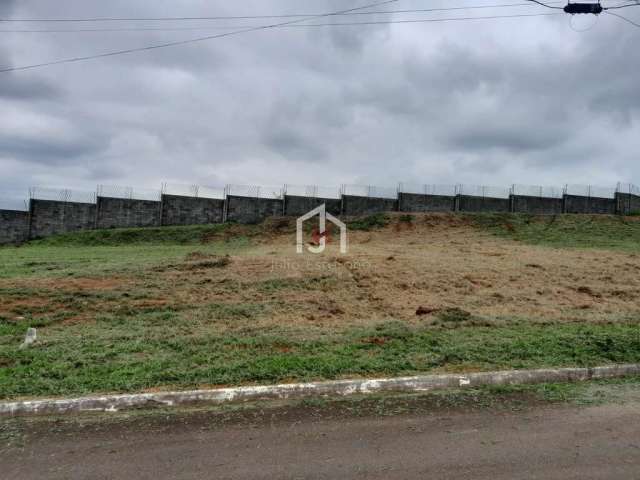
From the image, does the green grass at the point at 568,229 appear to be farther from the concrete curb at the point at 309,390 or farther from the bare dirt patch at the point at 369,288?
the concrete curb at the point at 309,390

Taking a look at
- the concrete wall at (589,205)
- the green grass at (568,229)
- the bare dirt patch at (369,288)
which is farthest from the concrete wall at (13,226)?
the concrete wall at (589,205)

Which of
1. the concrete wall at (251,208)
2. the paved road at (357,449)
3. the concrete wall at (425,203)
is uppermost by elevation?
the concrete wall at (425,203)

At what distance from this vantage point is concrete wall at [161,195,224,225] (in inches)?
985

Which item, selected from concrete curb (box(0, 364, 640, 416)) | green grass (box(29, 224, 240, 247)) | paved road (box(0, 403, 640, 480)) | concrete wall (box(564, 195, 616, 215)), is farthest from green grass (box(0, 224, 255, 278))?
concrete wall (box(564, 195, 616, 215))

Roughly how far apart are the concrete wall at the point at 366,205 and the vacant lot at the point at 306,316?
32.2 feet

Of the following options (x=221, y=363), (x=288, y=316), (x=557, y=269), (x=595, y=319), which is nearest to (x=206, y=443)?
(x=221, y=363)

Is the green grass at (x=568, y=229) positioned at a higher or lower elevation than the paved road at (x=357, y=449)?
higher

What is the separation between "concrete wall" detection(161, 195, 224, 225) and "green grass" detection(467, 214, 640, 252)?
12834 millimetres

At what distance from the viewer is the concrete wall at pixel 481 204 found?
2623 centimetres

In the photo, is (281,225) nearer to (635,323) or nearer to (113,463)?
(635,323)

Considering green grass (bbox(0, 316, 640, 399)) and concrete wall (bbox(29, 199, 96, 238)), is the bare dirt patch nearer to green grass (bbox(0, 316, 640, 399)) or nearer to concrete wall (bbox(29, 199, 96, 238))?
green grass (bbox(0, 316, 640, 399))

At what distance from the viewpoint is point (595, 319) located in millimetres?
8383

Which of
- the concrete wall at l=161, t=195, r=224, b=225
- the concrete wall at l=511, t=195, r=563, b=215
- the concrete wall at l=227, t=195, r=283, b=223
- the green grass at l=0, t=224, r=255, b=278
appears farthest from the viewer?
the concrete wall at l=511, t=195, r=563, b=215

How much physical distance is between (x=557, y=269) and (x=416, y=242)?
25.2 feet
